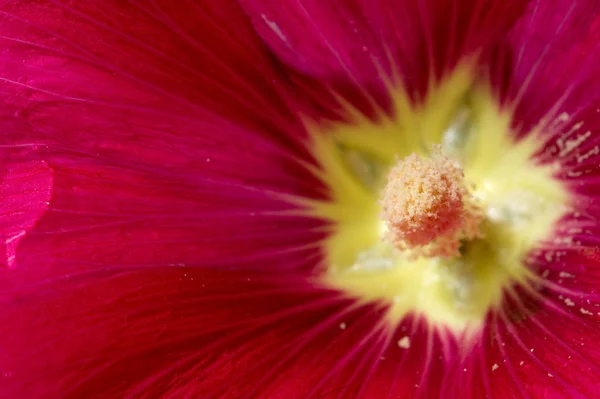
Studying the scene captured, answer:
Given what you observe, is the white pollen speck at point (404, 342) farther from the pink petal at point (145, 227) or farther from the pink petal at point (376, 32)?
the pink petal at point (376, 32)

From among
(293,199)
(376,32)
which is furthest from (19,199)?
(376,32)

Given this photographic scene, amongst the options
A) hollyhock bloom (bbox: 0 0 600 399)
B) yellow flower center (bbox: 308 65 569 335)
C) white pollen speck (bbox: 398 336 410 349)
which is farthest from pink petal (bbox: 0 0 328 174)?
white pollen speck (bbox: 398 336 410 349)

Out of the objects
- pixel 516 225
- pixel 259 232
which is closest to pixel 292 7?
pixel 259 232

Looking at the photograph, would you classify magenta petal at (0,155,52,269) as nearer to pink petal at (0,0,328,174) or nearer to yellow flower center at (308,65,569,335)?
pink petal at (0,0,328,174)

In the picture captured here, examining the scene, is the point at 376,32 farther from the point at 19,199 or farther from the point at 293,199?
the point at 19,199

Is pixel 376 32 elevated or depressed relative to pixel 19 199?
elevated

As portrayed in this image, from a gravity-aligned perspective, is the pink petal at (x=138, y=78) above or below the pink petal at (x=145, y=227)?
above

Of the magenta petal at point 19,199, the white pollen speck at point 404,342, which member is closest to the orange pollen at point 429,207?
the white pollen speck at point 404,342

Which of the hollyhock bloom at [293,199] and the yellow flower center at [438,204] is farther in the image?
the yellow flower center at [438,204]
